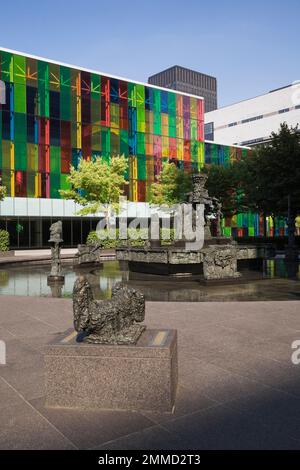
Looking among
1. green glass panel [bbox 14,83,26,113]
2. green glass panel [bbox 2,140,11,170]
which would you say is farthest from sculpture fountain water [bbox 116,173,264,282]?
green glass panel [bbox 14,83,26,113]

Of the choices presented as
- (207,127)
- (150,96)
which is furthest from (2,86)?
(207,127)

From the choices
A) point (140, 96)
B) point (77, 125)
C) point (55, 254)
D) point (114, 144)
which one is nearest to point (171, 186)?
point (114, 144)

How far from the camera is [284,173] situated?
31.0 meters

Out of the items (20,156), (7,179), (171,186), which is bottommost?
(171,186)

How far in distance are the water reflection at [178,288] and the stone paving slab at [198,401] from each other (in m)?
4.32

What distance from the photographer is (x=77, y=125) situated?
48281mm

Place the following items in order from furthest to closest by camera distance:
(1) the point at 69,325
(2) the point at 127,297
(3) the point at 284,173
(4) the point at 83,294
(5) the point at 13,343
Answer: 1. (3) the point at 284,173
2. (1) the point at 69,325
3. (5) the point at 13,343
4. (2) the point at 127,297
5. (4) the point at 83,294

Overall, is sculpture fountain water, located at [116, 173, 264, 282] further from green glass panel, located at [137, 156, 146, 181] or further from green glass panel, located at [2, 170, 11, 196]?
green glass panel, located at [137, 156, 146, 181]

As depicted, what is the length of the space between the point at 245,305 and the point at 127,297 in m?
6.68

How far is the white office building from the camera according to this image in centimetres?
9025

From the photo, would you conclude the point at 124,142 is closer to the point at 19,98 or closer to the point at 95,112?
the point at 95,112

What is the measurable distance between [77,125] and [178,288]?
3746cm
